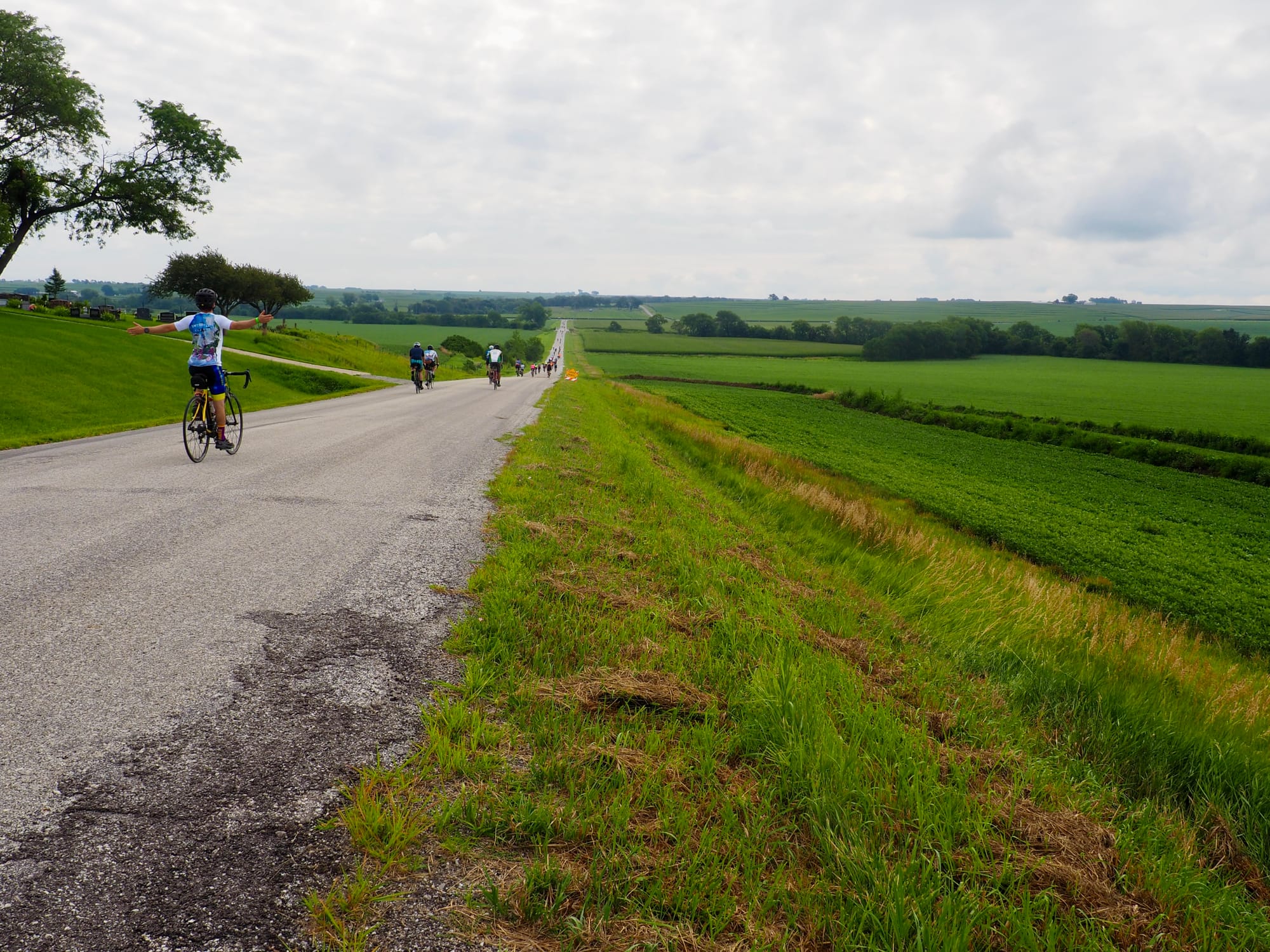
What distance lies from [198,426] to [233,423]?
922 millimetres

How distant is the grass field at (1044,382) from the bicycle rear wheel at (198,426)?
43.8 m

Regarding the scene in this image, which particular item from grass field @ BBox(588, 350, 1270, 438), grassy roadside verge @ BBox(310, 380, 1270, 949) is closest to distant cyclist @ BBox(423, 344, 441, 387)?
grassy roadside verge @ BBox(310, 380, 1270, 949)

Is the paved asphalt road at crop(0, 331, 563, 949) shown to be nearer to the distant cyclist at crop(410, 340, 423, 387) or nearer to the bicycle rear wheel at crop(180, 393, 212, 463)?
the bicycle rear wheel at crop(180, 393, 212, 463)

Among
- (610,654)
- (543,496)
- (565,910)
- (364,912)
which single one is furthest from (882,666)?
(543,496)

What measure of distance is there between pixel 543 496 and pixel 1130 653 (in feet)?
22.1

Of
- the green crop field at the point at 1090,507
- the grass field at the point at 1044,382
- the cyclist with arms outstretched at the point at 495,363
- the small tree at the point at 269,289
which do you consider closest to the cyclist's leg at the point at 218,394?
the green crop field at the point at 1090,507

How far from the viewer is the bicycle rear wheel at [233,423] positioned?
11117 mm

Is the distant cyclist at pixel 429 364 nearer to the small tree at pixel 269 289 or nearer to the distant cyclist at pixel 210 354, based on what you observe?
the distant cyclist at pixel 210 354

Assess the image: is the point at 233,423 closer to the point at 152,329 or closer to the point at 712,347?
the point at 152,329

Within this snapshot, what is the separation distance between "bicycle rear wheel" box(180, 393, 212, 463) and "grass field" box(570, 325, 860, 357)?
353ft

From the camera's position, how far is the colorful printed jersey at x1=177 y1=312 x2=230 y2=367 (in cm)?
1048

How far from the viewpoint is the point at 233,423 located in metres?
11.3

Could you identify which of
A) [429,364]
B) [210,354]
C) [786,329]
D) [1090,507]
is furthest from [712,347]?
[210,354]

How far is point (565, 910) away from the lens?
2.27 m
